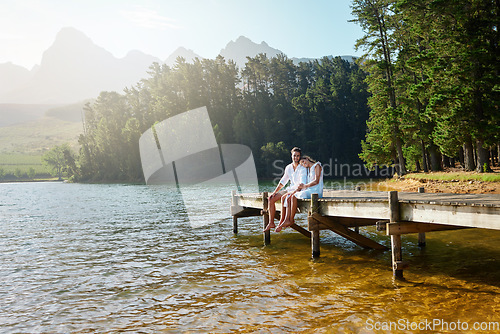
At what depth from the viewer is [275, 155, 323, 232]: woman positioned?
11720 mm

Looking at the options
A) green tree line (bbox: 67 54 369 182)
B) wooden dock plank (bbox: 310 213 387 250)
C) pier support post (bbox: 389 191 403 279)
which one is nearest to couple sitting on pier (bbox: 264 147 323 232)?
wooden dock plank (bbox: 310 213 387 250)

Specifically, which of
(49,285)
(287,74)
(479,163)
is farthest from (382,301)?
(287,74)

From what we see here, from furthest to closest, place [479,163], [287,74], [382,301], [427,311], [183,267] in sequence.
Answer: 1. [287,74]
2. [479,163]
3. [183,267]
4. [382,301]
5. [427,311]

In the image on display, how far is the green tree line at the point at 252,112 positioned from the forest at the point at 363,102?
1.03 feet

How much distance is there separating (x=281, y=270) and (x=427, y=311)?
4274 mm

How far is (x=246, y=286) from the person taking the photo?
921 cm

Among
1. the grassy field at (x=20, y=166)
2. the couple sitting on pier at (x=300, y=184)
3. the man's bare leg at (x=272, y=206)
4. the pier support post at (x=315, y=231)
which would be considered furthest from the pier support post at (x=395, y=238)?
the grassy field at (x=20, y=166)

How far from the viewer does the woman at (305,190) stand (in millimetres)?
11720

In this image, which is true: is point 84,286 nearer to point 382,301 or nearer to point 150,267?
point 150,267

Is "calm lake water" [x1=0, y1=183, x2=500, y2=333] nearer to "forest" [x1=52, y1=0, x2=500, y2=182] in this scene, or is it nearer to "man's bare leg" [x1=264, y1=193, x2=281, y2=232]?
"man's bare leg" [x1=264, y1=193, x2=281, y2=232]

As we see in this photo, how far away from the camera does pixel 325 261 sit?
11.4 meters

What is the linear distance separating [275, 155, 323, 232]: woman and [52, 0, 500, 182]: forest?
19672 mm

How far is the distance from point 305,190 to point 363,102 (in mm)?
93825

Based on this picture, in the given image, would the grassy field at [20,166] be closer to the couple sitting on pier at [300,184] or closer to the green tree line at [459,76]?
the green tree line at [459,76]
